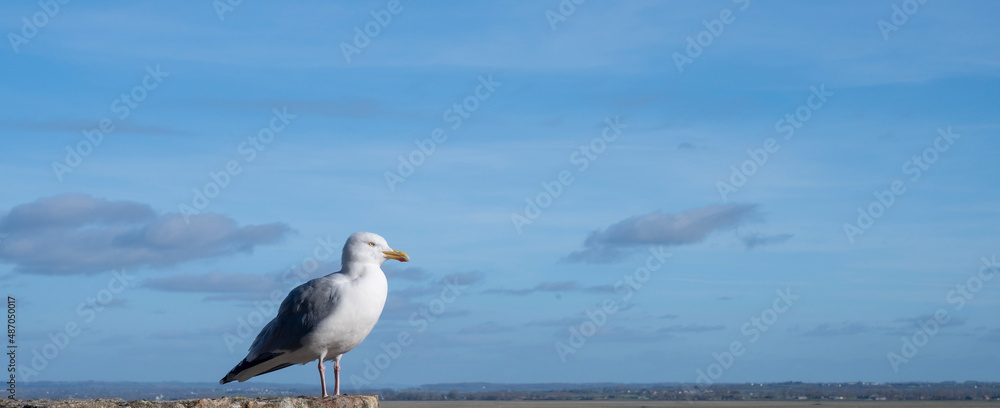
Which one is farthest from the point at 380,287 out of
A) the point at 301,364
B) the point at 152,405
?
the point at 152,405

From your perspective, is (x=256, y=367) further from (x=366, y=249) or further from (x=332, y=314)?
(x=366, y=249)

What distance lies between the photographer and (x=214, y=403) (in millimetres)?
10617

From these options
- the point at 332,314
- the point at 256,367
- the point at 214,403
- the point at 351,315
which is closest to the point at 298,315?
the point at 332,314

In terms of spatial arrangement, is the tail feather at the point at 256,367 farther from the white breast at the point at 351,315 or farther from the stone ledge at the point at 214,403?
the stone ledge at the point at 214,403

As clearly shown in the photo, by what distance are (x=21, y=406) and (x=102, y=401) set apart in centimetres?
77

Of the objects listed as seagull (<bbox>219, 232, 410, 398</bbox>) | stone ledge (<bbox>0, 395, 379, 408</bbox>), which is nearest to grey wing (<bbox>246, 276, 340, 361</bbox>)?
seagull (<bbox>219, 232, 410, 398</bbox>)

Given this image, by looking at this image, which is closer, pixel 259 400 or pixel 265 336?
pixel 259 400

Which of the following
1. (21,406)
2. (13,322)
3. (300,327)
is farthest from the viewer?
(13,322)

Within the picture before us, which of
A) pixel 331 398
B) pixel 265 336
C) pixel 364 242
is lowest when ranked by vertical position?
pixel 331 398

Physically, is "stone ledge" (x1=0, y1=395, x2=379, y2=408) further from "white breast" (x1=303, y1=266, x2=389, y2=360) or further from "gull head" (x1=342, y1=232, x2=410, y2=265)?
"gull head" (x1=342, y1=232, x2=410, y2=265)

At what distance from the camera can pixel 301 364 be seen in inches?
568

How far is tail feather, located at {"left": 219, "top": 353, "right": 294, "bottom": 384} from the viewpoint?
14213 mm

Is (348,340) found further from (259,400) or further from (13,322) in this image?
(13,322)

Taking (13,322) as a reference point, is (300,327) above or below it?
below
